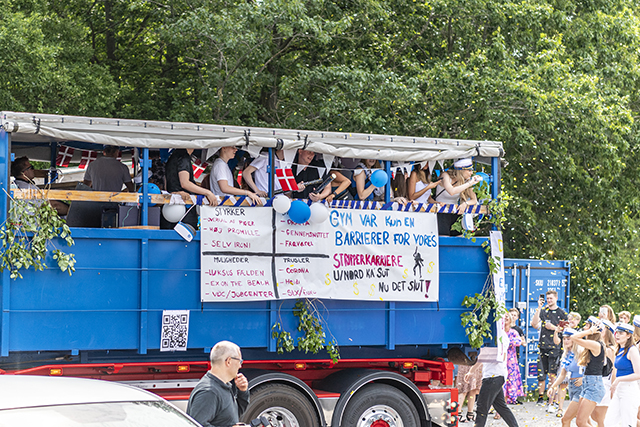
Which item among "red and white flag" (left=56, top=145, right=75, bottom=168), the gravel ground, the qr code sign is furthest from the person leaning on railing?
the gravel ground

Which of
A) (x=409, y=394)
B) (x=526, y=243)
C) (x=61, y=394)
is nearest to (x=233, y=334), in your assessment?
(x=409, y=394)

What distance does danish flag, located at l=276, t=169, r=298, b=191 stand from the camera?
319 inches

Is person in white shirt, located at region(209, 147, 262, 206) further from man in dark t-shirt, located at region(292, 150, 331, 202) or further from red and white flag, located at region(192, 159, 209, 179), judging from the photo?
man in dark t-shirt, located at region(292, 150, 331, 202)

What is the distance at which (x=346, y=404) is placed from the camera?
25.8 feet

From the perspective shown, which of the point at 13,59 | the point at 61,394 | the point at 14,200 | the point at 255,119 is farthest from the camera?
the point at 255,119

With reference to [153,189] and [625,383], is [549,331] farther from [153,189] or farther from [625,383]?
[153,189]

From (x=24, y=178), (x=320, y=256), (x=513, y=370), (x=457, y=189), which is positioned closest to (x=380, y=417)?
(x=320, y=256)

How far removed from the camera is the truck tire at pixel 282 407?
745 centimetres

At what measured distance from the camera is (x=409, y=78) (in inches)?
555

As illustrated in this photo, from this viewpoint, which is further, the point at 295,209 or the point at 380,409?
the point at 380,409

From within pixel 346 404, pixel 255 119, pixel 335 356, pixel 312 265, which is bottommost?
pixel 346 404

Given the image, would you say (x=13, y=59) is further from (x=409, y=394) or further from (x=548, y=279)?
(x=548, y=279)

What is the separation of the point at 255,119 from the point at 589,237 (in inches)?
305

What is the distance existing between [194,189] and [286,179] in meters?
1.08
